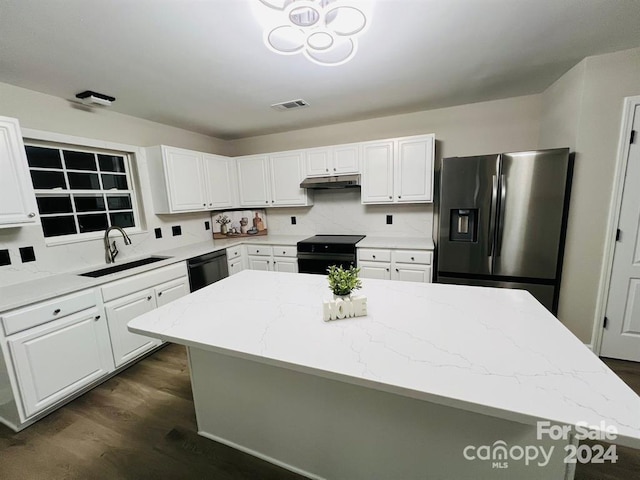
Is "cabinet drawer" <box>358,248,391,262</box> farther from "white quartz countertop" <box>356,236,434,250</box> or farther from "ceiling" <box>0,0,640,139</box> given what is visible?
"ceiling" <box>0,0,640,139</box>

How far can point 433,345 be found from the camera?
103cm

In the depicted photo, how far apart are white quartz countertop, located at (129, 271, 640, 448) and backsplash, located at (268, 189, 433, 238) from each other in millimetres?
1885

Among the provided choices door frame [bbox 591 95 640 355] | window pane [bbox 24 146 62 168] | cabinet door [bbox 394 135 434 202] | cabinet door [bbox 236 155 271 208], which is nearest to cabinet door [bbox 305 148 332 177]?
cabinet door [bbox 236 155 271 208]

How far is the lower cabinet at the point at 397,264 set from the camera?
2.87 m

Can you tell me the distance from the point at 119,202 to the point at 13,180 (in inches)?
43.3

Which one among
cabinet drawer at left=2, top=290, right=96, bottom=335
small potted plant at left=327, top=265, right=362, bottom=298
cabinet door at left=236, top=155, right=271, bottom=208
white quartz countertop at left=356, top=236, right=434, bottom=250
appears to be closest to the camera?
small potted plant at left=327, top=265, right=362, bottom=298

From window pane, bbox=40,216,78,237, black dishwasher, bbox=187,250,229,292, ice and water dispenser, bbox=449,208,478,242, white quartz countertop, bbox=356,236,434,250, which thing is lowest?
black dishwasher, bbox=187,250,229,292

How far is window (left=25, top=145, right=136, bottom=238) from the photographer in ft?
7.61

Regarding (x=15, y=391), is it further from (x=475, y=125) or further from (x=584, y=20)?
(x=475, y=125)

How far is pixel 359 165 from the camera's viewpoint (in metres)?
3.25

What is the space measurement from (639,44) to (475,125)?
1.25 m

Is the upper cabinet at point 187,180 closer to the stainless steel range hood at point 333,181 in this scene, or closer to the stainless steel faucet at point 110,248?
the stainless steel faucet at point 110,248

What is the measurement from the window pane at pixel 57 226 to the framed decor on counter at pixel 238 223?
5.50 feet

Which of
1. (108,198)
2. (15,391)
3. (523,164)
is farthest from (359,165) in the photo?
(15,391)
